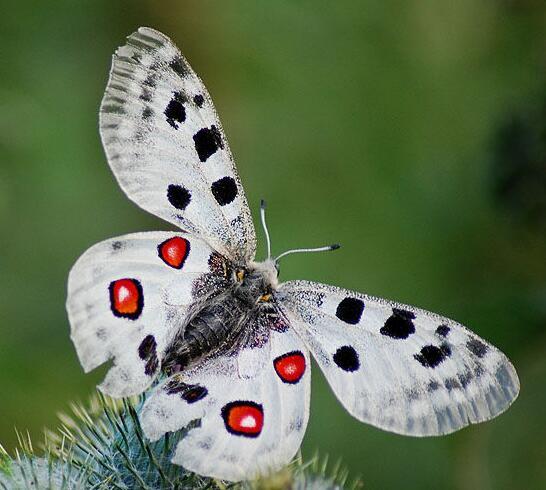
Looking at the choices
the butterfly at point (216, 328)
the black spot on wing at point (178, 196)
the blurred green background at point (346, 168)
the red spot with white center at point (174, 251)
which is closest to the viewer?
the butterfly at point (216, 328)

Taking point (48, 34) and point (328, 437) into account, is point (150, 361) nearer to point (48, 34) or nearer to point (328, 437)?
point (328, 437)

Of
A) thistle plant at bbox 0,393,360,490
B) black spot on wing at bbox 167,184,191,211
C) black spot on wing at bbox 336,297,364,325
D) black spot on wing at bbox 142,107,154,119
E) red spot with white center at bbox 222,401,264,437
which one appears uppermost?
black spot on wing at bbox 142,107,154,119

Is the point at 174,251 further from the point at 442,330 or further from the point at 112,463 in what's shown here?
the point at 442,330

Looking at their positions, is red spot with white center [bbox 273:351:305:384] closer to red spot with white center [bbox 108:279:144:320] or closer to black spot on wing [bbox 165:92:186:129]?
red spot with white center [bbox 108:279:144:320]

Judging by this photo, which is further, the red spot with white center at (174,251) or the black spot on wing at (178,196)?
the black spot on wing at (178,196)

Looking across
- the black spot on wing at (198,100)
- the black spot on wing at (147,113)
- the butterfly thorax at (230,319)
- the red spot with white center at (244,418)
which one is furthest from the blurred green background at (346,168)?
the black spot on wing at (147,113)

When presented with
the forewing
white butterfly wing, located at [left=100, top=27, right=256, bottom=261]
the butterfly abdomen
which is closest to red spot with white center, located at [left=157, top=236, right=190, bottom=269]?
the forewing

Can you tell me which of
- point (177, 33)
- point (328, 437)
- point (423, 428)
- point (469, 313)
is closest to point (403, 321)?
point (423, 428)

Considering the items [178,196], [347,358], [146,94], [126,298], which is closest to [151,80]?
[146,94]

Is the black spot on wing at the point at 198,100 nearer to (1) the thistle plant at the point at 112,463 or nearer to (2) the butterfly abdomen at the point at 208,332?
(2) the butterfly abdomen at the point at 208,332
